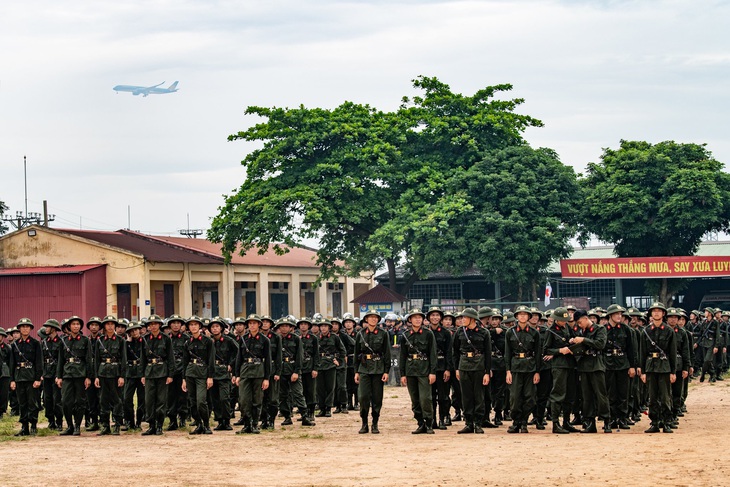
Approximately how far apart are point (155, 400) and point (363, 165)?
1031 inches

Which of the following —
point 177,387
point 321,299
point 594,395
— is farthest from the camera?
point 321,299

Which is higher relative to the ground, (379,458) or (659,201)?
(659,201)

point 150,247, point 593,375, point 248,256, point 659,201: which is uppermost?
point 659,201

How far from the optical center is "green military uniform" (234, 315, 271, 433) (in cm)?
1895

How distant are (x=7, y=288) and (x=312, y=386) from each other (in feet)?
106

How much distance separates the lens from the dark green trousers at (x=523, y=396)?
17.9 meters

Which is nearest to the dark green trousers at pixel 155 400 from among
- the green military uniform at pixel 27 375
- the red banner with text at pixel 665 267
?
the green military uniform at pixel 27 375

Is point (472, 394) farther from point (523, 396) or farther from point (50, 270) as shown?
point (50, 270)

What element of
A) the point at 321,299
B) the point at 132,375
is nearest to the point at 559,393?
the point at 132,375

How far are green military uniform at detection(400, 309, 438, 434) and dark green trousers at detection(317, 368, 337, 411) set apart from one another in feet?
14.2

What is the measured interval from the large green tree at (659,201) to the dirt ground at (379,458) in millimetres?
26005

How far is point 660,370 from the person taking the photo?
17.2 meters

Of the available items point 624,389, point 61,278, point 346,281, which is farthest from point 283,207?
point 624,389

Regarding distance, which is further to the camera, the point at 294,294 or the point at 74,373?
the point at 294,294
